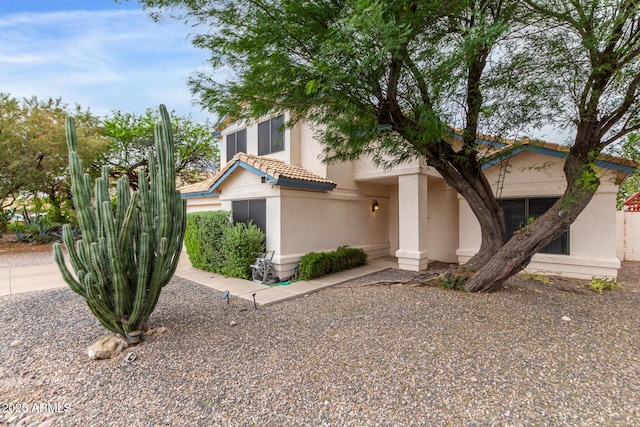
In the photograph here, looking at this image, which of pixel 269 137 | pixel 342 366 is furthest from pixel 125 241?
pixel 269 137

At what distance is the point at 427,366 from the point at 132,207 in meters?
4.52

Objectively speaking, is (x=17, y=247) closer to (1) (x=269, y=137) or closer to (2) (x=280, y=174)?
(1) (x=269, y=137)

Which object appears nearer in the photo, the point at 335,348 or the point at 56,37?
the point at 335,348

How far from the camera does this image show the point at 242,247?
27.4ft

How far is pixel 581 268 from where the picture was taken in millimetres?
7848

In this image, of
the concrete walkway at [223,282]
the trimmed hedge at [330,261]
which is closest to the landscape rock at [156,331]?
the concrete walkway at [223,282]

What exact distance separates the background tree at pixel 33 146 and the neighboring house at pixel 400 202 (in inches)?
418

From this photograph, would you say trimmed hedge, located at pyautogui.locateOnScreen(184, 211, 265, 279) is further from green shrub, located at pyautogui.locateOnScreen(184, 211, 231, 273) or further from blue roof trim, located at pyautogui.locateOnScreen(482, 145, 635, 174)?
blue roof trim, located at pyautogui.locateOnScreen(482, 145, 635, 174)

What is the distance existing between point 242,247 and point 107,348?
177 inches

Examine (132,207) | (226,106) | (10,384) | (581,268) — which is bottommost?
(10,384)

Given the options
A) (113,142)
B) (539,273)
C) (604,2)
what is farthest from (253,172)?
(113,142)

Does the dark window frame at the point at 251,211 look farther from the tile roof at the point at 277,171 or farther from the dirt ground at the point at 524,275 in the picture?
the dirt ground at the point at 524,275

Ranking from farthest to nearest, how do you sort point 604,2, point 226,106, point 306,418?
point 226,106 < point 604,2 < point 306,418

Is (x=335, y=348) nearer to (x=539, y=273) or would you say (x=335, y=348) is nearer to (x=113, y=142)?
(x=539, y=273)
